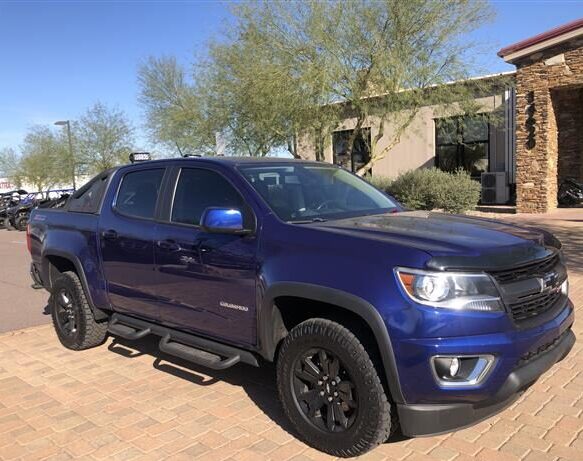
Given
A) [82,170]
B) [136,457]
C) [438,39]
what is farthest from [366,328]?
[82,170]

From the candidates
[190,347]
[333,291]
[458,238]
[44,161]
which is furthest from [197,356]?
[44,161]

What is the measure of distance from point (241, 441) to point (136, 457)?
2.16 ft

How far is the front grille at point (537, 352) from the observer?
9.98ft

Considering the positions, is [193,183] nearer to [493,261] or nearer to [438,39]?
[493,261]

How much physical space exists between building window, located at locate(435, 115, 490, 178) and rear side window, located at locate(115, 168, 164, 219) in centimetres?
1714

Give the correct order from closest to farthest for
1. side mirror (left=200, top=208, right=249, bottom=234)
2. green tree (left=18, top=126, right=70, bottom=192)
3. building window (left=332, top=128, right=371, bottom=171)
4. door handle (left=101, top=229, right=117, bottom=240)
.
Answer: side mirror (left=200, top=208, right=249, bottom=234) < door handle (left=101, top=229, right=117, bottom=240) < building window (left=332, top=128, right=371, bottom=171) < green tree (left=18, top=126, right=70, bottom=192)

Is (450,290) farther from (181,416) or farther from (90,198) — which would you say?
(90,198)

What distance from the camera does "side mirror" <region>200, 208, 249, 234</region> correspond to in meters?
3.63

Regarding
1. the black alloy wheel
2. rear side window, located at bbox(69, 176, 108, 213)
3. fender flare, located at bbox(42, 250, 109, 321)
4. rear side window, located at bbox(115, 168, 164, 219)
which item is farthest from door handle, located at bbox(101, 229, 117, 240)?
the black alloy wheel

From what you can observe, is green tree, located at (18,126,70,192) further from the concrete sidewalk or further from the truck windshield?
the truck windshield

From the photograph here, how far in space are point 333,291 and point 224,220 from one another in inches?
35.7

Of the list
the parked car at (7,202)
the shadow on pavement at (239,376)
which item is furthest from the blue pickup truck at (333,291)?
the parked car at (7,202)

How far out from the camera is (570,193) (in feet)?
60.1

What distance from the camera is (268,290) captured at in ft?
11.6
